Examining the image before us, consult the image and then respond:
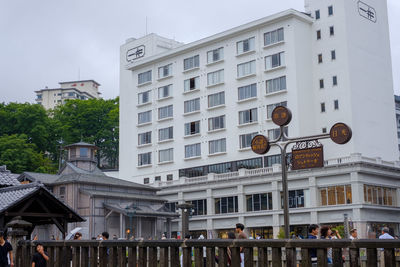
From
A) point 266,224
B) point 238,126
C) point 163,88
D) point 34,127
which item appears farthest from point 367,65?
point 34,127

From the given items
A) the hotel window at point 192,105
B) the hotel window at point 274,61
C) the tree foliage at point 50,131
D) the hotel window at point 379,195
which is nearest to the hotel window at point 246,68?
the hotel window at point 274,61

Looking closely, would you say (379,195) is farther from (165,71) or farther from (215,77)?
(165,71)

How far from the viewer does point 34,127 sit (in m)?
90.2

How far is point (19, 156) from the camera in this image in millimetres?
81125

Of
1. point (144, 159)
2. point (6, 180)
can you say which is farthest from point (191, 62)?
point (6, 180)

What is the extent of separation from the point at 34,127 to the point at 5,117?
4.72 m

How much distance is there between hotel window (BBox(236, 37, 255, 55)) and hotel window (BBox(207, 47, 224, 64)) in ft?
8.35

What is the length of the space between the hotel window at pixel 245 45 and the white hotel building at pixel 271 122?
0.40 feet

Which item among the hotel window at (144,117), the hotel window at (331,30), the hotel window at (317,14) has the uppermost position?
the hotel window at (317,14)

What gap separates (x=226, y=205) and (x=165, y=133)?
14641 mm

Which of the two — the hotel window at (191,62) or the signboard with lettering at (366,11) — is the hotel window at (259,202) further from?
the signboard with lettering at (366,11)

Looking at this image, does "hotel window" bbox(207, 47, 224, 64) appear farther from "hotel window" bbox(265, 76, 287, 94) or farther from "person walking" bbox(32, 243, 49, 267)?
"person walking" bbox(32, 243, 49, 267)

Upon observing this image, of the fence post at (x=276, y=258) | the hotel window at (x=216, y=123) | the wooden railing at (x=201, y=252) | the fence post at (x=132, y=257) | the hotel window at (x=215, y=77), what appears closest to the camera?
the wooden railing at (x=201, y=252)

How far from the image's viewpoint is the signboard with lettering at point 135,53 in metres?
84.1
